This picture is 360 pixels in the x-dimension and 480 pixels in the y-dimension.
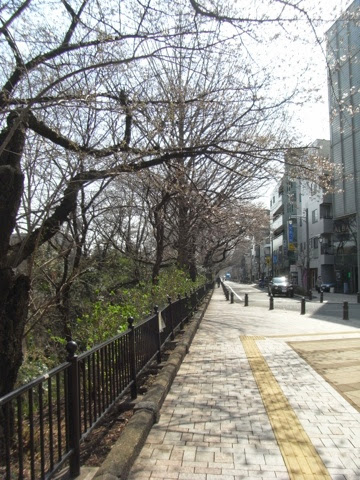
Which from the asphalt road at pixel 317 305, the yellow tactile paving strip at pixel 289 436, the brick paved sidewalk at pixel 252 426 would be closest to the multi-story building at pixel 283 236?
the asphalt road at pixel 317 305

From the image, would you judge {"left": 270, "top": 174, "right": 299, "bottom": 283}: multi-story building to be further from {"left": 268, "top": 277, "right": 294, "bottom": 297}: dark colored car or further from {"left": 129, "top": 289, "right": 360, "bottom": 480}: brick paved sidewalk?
{"left": 129, "top": 289, "right": 360, "bottom": 480}: brick paved sidewalk

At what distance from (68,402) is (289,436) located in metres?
2.30

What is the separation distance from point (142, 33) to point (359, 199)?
3617cm

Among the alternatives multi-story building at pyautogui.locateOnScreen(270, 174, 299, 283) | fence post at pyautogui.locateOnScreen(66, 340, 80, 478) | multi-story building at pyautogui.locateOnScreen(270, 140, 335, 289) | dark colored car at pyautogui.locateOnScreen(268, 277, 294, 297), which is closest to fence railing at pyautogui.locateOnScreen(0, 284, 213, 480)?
fence post at pyautogui.locateOnScreen(66, 340, 80, 478)

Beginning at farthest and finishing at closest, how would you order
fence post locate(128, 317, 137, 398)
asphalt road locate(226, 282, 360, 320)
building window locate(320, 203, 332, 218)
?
building window locate(320, 203, 332, 218) < asphalt road locate(226, 282, 360, 320) < fence post locate(128, 317, 137, 398)

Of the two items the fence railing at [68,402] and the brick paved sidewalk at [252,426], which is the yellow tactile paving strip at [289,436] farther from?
the fence railing at [68,402]

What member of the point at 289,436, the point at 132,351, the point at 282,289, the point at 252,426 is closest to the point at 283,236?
the point at 282,289

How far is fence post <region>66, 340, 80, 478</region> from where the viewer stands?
3.23 metres

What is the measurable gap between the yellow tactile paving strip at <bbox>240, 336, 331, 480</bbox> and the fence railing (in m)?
1.70

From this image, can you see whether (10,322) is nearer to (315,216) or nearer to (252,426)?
(252,426)

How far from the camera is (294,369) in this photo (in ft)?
24.0

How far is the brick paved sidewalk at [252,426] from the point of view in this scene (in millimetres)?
3586

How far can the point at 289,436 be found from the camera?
4285mm

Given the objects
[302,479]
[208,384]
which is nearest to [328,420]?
[302,479]
